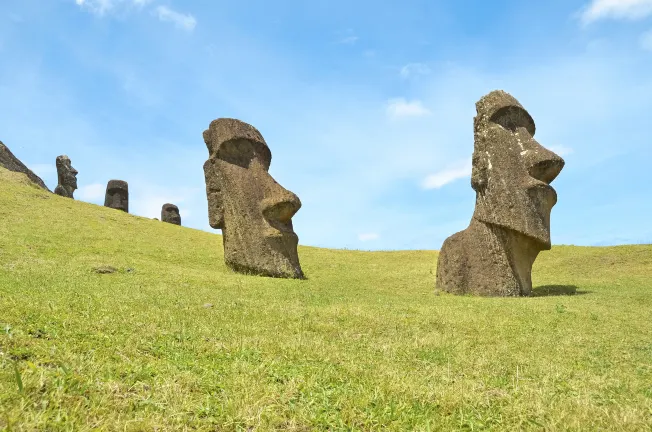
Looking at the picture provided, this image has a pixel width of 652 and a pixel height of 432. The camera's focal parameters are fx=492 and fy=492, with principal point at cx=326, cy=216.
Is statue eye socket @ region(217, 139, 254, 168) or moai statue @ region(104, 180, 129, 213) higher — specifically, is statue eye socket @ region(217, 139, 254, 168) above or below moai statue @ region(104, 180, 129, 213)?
below

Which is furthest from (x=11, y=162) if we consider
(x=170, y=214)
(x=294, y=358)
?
(x=294, y=358)

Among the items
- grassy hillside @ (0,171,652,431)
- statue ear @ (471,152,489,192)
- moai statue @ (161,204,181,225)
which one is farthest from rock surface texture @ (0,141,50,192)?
statue ear @ (471,152,489,192)

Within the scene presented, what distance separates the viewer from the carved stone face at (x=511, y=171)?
53.9ft

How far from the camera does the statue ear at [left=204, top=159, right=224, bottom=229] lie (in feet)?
66.1

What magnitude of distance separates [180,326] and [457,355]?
4.29 meters

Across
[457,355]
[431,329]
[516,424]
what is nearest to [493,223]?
[431,329]

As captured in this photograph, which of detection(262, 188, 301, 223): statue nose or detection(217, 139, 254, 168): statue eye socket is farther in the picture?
detection(217, 139, 254, 168): statue eye socket

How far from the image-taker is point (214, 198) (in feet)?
66.3

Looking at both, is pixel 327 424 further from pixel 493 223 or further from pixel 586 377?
pixel 493 223

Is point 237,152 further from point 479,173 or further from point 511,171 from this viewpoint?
point 511,171

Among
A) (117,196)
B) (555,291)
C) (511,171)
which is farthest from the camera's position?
(117,196)

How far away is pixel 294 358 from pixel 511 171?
12.9m

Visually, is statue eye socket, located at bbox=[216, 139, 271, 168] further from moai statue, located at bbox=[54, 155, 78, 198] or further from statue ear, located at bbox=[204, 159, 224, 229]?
moai statue, located at bbox=[54, 155, 78, 198]

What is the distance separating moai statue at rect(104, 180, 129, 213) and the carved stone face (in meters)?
36.8
